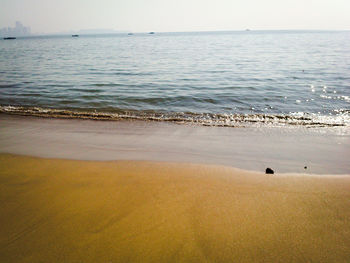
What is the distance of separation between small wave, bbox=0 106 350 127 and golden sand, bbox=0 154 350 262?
13.4 feet

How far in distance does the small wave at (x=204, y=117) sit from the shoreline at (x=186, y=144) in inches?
26.3

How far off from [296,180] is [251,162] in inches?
44.3

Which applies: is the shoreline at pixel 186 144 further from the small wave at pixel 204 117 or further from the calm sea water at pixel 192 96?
the calm sea water at pixel 192 96

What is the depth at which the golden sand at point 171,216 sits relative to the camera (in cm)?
246

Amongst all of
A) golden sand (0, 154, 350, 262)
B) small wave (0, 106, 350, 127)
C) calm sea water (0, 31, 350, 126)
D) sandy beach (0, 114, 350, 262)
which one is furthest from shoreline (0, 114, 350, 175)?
calm sea water (0, 31, 350, 126)

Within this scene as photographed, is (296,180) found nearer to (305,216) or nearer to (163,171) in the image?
(305,216)

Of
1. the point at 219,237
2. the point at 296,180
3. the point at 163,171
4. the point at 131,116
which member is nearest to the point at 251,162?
the point at 296,180

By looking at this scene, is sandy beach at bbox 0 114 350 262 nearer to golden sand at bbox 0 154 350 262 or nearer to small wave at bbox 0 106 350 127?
golden sand at bbox 0 154 350 262

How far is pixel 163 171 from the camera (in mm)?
4293

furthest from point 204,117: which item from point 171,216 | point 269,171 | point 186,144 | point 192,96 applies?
point 171,216

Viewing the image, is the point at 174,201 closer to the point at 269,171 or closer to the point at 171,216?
the point at 171,216

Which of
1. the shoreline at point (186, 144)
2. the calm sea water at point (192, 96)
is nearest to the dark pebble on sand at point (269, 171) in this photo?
the shoreline at point (186, 144)

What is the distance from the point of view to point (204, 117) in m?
8.80

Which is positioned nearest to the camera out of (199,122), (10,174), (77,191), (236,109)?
(77,191)
